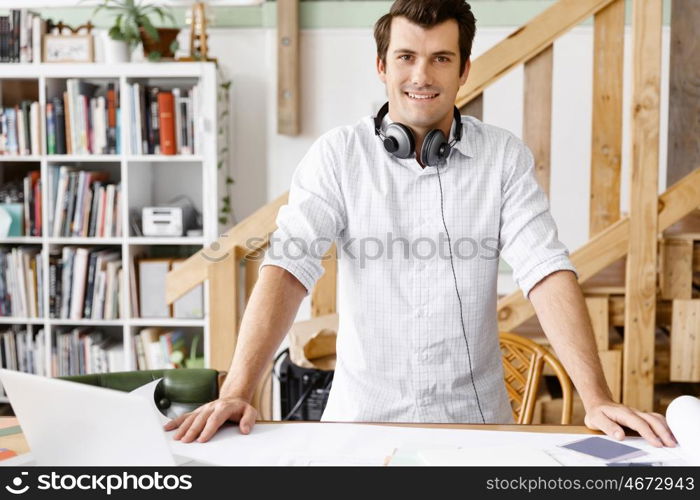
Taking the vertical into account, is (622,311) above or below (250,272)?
below

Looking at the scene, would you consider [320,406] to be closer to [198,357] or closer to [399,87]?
[399,87]

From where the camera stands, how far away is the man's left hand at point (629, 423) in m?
1.14

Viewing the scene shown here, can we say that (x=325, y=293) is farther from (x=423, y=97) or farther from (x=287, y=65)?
(x=287, y=65)

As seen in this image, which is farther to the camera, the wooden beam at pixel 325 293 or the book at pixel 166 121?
the book at pixel 166 121

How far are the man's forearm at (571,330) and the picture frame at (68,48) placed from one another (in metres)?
2.96

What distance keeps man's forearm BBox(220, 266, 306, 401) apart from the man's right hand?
4 centimetres

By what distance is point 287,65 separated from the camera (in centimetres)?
409

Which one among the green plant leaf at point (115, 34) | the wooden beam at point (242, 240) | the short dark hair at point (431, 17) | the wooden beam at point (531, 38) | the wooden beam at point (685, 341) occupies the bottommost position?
the wooden beam at point (685, 341)

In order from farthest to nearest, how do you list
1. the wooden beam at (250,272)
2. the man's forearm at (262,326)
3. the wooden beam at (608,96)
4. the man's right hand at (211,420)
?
the wooden beam at (250,272)
the wooden beam at (608,96)
the man's forearm at (262,326)
the man's right hand at (211,420)

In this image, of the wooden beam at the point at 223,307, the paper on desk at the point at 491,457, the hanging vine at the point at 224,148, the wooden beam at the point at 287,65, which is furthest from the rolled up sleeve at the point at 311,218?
the wooden beam at the point at 287,65

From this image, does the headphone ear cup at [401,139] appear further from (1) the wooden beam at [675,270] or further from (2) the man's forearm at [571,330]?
(1) the wooden beam at [675,270]

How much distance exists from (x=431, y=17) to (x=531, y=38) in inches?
41.9

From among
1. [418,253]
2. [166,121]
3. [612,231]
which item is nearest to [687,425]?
[418,253]
